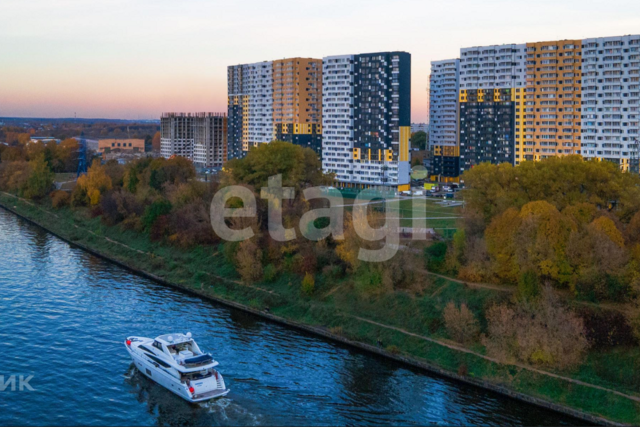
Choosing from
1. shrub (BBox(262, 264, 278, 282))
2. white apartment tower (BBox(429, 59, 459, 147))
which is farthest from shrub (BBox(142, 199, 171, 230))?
white apartment tower (BBox(429, 59, 459, 147))

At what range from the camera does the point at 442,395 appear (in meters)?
14.3

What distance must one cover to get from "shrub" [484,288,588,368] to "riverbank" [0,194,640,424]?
36cm

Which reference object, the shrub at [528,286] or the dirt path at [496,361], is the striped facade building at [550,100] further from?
the dirt path at [496,361]

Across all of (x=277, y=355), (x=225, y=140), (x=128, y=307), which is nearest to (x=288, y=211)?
(x=128, y=307)

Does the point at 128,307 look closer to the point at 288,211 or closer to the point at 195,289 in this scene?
the point at 195,289

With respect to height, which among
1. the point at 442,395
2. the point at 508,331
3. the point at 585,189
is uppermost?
the point at 585,189

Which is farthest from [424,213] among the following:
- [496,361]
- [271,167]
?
[496,361]

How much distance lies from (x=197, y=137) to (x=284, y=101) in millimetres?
16766

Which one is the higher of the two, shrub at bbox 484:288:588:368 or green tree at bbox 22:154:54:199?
green tree at bbox 22:154:54:199

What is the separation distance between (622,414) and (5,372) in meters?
12.8

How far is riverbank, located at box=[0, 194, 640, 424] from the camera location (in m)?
Answer: 13.8

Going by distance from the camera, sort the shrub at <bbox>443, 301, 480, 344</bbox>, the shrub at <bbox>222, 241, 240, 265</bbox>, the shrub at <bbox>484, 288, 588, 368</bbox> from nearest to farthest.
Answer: the shrub at <bbox>484, 288, 588, 368</bbox> < the shrub at <bbox>443, 301, 480, 344</bbox> < the shrub at <bbox>222, 241, 240, 265</bbox>

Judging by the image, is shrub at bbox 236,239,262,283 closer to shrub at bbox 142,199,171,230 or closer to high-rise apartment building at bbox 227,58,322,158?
shrub at bbox 142,199,171,230

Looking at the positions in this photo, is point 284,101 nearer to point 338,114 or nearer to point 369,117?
point 338,114
